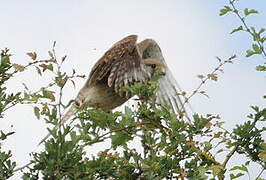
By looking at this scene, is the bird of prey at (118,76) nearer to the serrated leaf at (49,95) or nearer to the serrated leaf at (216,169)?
the serrated leaf at (49,95)

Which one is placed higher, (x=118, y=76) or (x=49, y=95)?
(x=49, y=95)

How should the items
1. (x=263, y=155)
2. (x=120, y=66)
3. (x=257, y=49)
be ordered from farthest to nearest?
(x=120, y=66)
(x=257, y=49)
(x=263, y=155)

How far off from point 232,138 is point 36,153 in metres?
1.23

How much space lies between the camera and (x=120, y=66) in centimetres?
681

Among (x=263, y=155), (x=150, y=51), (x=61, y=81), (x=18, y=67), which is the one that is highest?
(x=18, y=67)

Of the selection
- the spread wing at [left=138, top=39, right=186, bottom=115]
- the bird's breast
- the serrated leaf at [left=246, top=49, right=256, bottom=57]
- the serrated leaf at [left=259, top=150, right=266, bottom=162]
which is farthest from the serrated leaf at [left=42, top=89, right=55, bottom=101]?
the bird's breast

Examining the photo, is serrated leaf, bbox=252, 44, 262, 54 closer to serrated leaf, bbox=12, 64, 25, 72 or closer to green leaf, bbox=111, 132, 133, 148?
green leaf, bbox=111, 132, 133, 148

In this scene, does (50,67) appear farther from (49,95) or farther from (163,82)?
(163,82)

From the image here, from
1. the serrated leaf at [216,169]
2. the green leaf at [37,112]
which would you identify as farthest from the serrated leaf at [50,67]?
the serrated leaf at [216,169]

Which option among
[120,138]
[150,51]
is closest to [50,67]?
[120,138]

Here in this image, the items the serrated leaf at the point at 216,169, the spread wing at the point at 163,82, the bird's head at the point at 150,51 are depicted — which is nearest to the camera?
the serrated leaf at the point at 216,169

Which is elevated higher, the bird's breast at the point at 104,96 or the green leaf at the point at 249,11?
the green leaf at the point at 249,11

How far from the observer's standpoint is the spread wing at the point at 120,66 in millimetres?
6664

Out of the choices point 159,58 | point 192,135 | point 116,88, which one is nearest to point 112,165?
point 192,135
